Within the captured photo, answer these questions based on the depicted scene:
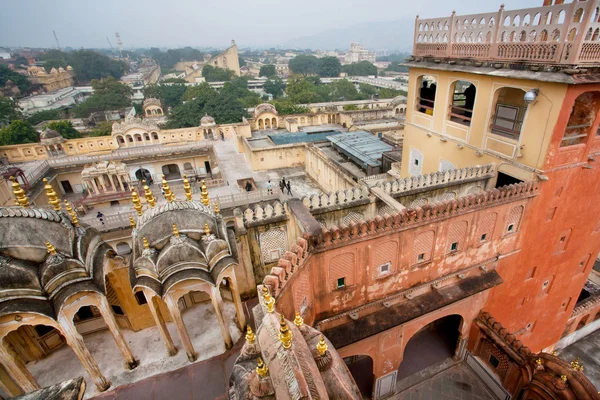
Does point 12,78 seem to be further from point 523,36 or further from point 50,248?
point 523,36

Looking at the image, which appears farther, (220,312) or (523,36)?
(523,36)

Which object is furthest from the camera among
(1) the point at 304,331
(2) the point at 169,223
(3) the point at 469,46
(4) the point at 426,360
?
(4) the point at 426,360

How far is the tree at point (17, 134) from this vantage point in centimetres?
4453

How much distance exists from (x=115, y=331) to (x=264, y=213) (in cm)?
659

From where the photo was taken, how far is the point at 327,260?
11.0 meters

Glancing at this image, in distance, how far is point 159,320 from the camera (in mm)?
10320

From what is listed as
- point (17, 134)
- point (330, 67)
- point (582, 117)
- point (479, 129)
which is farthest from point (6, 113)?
point (330, 67)

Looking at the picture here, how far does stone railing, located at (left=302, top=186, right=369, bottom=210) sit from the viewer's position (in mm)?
13633

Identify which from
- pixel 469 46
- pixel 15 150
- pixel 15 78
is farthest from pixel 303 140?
pixel 15 78

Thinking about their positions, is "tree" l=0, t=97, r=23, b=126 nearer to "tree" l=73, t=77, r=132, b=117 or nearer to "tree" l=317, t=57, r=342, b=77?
"tree" l=73, t=77, r=132, b=117

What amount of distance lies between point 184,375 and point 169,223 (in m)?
5.26

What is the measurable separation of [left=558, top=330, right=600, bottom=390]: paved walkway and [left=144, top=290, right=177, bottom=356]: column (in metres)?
27.1

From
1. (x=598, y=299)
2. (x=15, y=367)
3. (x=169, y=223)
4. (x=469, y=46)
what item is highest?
(x=469, y=46)

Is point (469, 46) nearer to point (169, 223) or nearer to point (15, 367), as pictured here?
point (169, 223)
